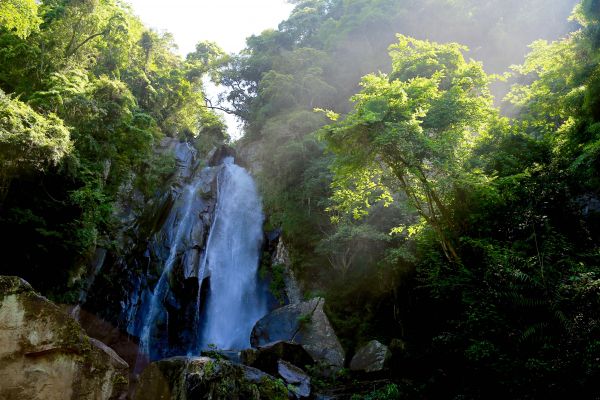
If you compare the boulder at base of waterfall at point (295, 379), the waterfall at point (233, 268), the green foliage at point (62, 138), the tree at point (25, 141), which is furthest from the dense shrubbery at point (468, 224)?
the green foliage at point (62, 138)

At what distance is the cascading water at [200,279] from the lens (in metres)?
14.7

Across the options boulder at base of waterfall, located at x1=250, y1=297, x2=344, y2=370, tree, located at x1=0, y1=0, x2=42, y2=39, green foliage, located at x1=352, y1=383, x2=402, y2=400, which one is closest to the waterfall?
boulder at base of waterfall, located at x1=250, y1=297, x2=344, y2=370

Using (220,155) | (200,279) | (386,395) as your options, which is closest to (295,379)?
(386,395)

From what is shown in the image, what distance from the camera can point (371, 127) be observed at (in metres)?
7.48

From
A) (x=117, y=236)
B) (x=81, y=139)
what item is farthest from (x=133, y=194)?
(x=81, y=139)

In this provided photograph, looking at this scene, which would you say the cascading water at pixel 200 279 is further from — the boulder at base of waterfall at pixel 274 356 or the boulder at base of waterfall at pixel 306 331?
the boulder at base of waterfall at pixel 274 356

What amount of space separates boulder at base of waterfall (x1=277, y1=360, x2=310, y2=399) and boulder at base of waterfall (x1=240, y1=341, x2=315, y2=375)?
0.67m

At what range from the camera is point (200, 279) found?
16219mm

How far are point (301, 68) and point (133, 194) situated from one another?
1363 cm

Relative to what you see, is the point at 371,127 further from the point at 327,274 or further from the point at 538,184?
the point at 327,274

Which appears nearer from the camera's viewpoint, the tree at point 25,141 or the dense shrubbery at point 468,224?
the dense shrubbery at point 468,224

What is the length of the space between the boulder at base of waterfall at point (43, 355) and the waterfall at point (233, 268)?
10593 mm

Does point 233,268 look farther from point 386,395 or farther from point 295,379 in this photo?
point 386,395

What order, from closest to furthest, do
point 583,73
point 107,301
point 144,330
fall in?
1. point 583,73
2. point 107,301
3. point 144,330
